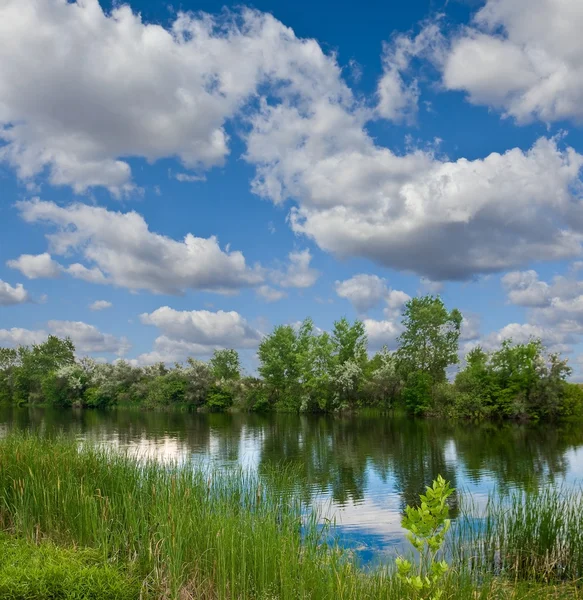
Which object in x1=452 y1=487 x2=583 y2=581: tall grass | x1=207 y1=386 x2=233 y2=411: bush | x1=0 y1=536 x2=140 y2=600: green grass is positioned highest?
x1=0 y1=536 x2=140 y2=600: green grass

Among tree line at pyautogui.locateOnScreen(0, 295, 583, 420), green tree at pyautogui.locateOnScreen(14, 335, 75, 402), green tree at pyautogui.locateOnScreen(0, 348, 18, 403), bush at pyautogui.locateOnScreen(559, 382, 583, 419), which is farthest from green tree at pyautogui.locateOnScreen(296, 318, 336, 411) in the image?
green tree at pyautogui.locateOnScreen(0, 348, 18, 403)

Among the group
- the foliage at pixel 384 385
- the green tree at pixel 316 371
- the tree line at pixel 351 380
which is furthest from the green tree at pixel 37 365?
Result: the foliage at pixel 384 385

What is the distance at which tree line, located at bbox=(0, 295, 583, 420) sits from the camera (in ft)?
190

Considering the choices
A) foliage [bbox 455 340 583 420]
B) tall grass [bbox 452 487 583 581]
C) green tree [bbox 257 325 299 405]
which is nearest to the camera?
tall grass [bbox 452 487 583 581]

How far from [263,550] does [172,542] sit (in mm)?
1160

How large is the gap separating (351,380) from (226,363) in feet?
121

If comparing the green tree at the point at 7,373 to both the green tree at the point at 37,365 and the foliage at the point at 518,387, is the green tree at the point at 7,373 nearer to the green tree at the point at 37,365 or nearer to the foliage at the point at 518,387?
the green tree at the point at 37,365

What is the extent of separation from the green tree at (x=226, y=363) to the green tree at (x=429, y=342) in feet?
132

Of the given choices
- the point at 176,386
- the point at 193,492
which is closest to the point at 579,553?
the point at 193,492

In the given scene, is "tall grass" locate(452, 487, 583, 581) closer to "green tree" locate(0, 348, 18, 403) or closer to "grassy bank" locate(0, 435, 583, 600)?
"grassy bank" locate(0, 435, 583, 600)

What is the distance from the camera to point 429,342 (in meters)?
68.2

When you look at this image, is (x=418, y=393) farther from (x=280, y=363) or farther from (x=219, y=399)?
(x=219, y=399)

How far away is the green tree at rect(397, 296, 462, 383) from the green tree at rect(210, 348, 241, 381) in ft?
132

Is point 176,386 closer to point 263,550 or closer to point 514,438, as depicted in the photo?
point 514,438
